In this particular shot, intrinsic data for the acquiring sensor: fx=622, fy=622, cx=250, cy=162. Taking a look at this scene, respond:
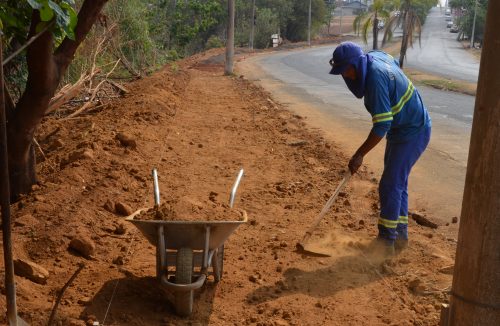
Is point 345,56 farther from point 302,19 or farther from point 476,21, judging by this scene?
point 476,21

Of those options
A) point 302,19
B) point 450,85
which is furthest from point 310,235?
point 302,19

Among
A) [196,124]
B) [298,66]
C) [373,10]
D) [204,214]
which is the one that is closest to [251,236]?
[204,214]

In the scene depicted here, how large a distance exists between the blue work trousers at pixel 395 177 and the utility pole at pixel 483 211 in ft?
9.12

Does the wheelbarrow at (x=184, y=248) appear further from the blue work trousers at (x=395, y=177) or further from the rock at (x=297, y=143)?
the rock at (x=297, y=143)

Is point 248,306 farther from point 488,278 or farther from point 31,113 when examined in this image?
point 31,113

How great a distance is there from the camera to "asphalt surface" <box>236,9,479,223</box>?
816 centimetres

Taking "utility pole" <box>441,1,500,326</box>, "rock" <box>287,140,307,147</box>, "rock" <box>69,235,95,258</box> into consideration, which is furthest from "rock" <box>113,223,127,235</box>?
"rock" <box>287,140,307,147</box>

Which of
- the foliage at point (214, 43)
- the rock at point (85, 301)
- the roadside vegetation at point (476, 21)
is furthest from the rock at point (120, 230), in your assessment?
the roadside vegetation at point (476, 21)

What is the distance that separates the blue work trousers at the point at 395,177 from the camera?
5.44 m

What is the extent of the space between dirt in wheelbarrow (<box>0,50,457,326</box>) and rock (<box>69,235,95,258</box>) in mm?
18

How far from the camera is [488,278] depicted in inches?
101

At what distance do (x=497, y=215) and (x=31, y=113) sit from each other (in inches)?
192

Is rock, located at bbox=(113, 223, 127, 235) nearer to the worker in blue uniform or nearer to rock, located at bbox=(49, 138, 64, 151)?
the worker in blue uniform

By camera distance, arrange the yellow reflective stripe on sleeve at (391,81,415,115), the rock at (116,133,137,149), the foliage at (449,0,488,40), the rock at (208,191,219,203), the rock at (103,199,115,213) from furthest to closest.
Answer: the foliage at (449,0,488,40)
the rock at (116,133,137,149)
the rock at (208,191,219,203)
the rock at (103,199,115,213)
the yellow reflective stripe on sleeve at (391,81,415,115)
